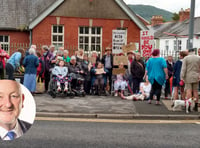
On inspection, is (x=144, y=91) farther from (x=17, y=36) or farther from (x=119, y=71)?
(x=17, y=36)

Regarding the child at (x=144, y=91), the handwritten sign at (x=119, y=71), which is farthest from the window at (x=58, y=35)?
the child at (x=144, y=91)

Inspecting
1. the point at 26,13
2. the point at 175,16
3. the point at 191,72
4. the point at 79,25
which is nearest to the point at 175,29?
the point at 79,25

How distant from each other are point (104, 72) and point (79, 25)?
1335 centimetres

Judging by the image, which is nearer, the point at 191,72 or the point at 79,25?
the point at 191,72

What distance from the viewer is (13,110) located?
2.70 m

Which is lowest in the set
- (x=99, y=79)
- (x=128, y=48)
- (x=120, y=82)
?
(x=120, y=82)

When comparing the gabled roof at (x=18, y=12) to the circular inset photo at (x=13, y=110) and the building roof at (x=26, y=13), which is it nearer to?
the building roof at (x=26, y=13)

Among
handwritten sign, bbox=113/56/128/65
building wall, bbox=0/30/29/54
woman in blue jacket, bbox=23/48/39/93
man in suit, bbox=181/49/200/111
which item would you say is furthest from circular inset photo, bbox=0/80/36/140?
building wall, bbox=0/30/29/54

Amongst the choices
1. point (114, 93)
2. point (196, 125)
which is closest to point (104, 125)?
point (196, 125)

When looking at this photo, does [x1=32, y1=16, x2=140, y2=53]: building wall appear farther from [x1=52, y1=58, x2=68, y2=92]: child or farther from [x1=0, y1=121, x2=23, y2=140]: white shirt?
[x1=0, y1=121, x2=23, y2=140]: white shirt

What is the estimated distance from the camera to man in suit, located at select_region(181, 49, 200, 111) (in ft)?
35.1

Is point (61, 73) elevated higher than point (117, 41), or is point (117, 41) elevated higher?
point (117, 41)

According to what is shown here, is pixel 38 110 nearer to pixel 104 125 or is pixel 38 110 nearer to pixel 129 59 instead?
pixel 104 125

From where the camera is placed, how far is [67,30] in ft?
85.6
